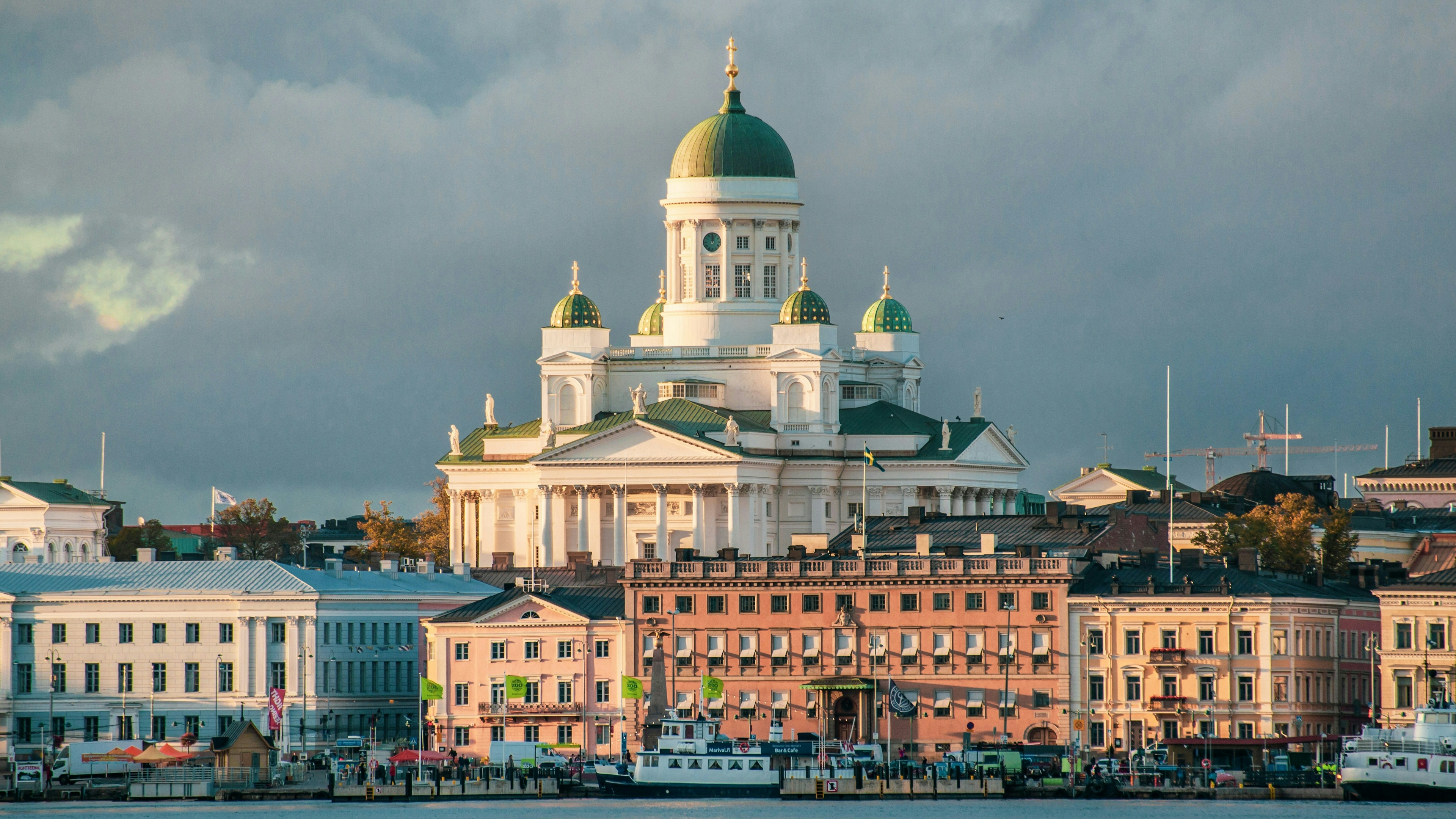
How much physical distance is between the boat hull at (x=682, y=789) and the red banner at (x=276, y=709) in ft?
51.0

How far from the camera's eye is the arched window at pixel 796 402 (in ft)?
652

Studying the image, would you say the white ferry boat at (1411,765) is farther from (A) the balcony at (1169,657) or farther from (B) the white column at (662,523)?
(B) the white column at (662,523)

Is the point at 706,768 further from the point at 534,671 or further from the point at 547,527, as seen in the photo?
the point at 547,527

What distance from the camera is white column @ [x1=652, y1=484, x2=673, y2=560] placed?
191 meters

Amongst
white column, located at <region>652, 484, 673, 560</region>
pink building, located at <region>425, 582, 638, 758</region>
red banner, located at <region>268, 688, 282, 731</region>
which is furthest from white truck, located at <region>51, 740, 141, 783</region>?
white column, located at <region>652, 484, 673, 560</region>

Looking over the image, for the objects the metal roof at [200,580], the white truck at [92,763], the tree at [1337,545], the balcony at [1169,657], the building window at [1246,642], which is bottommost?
the white truck at [92,763]

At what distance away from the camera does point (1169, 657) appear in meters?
132

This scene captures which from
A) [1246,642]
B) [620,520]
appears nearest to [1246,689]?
[1246,642]

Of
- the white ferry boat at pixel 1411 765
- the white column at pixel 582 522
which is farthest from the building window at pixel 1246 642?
the white column at pixel 582 522

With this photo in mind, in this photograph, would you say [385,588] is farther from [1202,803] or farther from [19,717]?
[1202,803]

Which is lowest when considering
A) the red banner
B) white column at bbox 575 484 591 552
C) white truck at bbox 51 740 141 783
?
white truck at bbox 51 740 141 783

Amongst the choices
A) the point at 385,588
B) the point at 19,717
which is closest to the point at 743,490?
the point at 385,588

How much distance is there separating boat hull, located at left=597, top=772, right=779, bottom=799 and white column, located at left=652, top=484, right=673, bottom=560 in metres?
66.5

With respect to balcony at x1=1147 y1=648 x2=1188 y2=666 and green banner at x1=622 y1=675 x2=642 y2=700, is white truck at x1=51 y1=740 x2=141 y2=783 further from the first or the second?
balcony at x1=1147 y1=648 x2=1188 y2=666
